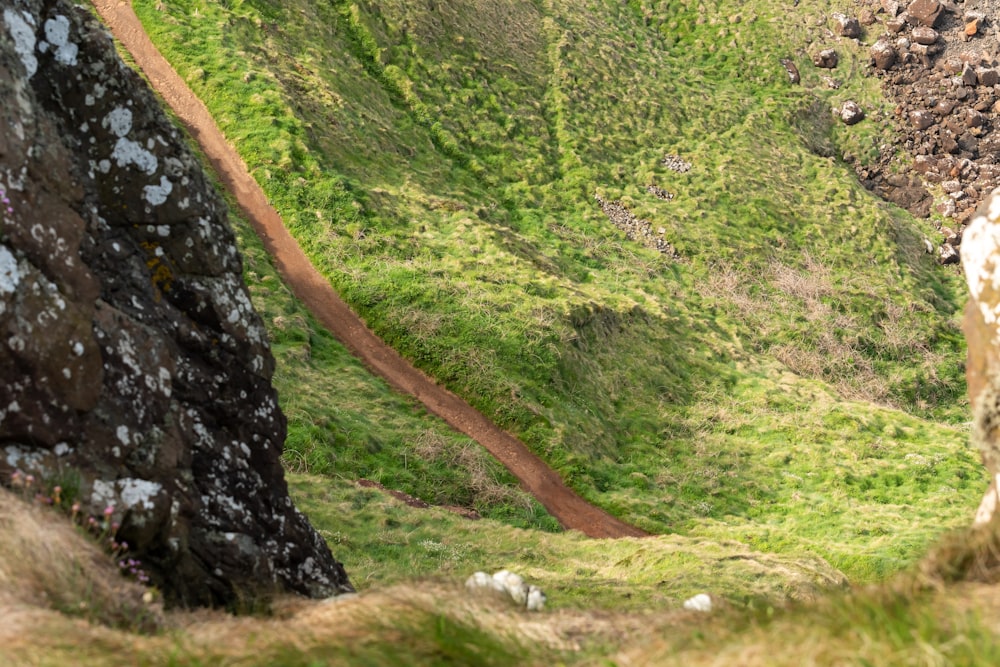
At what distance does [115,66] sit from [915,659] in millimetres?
12629

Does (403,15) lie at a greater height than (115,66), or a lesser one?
greater

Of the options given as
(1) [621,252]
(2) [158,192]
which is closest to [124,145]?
(2) [158,192]

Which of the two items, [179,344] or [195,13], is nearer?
[179,344]

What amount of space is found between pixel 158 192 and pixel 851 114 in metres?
58.7

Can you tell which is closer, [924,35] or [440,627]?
[440,627]

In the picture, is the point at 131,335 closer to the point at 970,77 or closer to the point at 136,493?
the point at 136,493

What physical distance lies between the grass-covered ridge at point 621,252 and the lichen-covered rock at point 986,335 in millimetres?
14481

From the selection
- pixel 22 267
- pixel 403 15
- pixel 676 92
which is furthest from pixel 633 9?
pixel 22 267

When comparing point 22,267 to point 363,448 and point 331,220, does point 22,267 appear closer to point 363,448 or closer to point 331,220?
point 363,448

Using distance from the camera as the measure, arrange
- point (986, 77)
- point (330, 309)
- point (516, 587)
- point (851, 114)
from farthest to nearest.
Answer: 1. point (851, 114)
2. point (986, 77)
3. point (330, 309)
4. point (516, 587)

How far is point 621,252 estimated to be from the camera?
4453 cm

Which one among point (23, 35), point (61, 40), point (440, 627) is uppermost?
point (61, 40)

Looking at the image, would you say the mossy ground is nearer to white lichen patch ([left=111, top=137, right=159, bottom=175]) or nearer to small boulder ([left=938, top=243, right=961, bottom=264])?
small boulder ([left=938, top=243, right=961, bottom=264])

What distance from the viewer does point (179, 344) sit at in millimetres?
12820
